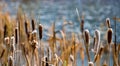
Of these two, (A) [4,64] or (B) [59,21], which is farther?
(B) [59,21]

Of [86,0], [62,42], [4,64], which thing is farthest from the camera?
[86,0]

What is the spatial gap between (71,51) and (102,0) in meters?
2.32

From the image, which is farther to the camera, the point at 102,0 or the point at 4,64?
the point at 102,0

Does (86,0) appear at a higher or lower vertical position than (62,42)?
lower

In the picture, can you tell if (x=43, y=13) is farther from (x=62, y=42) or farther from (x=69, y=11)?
(x=62, y=42)

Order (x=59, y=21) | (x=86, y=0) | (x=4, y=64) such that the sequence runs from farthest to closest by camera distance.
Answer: (x=86, y=0), (x=59, y=21), (x=4, y=64)

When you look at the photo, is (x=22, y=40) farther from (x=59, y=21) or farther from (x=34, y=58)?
(x=59, y=21)

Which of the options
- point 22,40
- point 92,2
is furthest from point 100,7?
point 22,40

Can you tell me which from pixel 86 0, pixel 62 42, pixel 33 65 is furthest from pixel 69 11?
pixel 33 65

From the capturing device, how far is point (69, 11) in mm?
3709

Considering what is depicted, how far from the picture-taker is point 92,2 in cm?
418

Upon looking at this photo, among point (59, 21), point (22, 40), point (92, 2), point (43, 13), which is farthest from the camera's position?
point (92, 2)

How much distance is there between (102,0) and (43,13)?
2.37 ft

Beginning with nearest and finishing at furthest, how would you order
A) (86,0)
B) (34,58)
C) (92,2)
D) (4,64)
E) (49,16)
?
(34,58) < (4,64) < (49,16) < (92,2) < (86,0)
